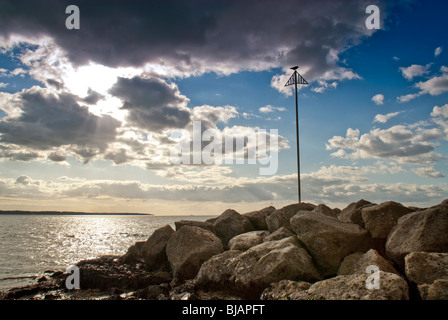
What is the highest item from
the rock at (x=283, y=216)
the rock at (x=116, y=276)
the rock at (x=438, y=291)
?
the rock at (x=283, y=216)

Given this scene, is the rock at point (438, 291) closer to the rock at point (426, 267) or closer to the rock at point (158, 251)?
the rock at point (426, 267)

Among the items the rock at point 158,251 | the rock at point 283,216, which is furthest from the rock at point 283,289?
the rock at point 158,251

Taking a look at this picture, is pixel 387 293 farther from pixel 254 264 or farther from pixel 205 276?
pixel 205 276

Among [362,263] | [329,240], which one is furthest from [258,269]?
[362,263]

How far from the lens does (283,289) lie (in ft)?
28.8

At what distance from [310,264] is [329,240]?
3.86 feet

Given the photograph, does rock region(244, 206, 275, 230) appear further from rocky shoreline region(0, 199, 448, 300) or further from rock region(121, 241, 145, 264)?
rock region(121, 241, 145, 264)

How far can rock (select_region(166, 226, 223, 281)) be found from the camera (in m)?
14.1

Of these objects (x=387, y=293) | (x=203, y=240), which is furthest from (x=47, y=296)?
(x=387, y=293)

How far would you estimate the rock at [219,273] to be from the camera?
1119 cm

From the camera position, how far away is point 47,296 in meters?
15.6

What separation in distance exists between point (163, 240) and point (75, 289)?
18.4 ft

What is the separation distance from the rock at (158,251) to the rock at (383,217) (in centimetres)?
1094
